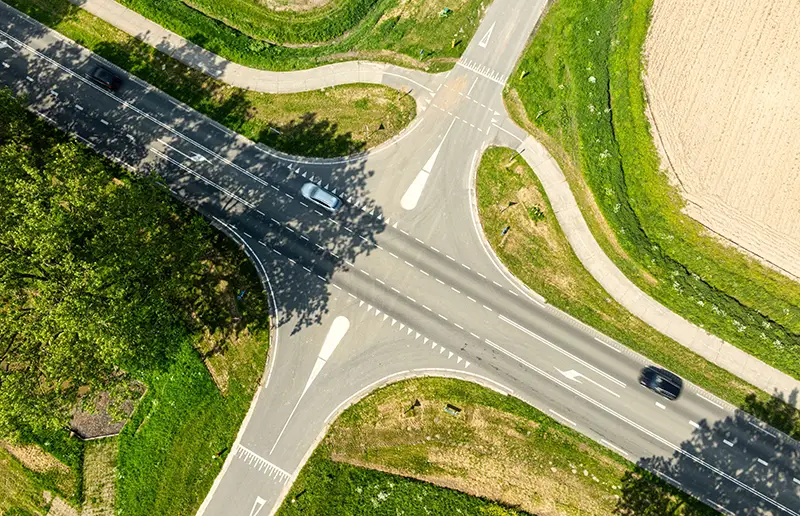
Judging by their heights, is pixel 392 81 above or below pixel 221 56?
above

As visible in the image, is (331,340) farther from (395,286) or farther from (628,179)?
(628,179)

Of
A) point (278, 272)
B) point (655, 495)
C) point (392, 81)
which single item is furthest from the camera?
point (392, 81)

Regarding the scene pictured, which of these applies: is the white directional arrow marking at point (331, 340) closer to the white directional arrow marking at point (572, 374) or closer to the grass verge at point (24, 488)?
the white directional arrow marking at point (572, 374)

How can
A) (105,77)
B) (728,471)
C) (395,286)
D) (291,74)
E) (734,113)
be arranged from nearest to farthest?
1. (728,471)
2. (395,286)
3. (734,113)
4. (105,77)
5. (291,74)

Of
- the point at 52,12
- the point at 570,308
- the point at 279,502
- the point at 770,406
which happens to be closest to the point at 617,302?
the point at 570,308

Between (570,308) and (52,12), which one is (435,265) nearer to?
(570,308)

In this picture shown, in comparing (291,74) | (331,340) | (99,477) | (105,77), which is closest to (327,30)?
(291,74)

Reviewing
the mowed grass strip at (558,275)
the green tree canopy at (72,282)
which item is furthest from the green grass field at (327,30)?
the green tree canopy at (72,282)
